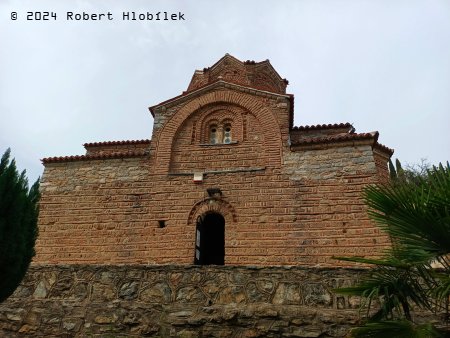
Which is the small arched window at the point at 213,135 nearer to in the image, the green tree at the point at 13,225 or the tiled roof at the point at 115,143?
the tiled roof at the point at 115,143

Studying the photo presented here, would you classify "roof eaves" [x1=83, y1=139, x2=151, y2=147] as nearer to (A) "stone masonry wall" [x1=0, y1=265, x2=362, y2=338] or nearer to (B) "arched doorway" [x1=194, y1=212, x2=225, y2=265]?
(B) "arched doorway" [x1=194, y1=212, x2=225, y2=265]

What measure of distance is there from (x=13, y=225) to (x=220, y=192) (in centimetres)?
554

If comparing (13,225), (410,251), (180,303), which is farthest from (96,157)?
(410,251)

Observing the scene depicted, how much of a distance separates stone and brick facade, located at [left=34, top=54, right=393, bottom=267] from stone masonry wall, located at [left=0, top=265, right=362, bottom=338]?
11.7 feet

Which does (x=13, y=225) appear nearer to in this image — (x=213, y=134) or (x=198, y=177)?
(x=198, y=177)

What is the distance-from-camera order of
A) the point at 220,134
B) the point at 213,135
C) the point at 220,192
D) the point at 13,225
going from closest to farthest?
1. the point at 13,225
2. the point at 220,192
3. the point at 220,134
4. the point at 213,135

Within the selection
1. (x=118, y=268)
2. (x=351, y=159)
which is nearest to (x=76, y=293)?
→ (x=118, y=268)

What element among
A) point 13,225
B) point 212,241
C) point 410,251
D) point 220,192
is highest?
point 220,192

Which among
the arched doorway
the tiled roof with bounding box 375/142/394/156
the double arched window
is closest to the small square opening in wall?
the arched doorway

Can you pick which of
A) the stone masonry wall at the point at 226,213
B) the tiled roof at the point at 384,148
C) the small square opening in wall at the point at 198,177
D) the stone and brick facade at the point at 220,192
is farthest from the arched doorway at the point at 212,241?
the tiled roof at the point at 384,148

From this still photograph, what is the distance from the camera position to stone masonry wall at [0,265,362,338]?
5.07 metres

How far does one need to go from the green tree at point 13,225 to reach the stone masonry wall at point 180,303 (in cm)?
63

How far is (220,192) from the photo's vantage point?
9992 mm

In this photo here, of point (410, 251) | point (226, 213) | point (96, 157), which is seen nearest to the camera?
point (410, 251)
